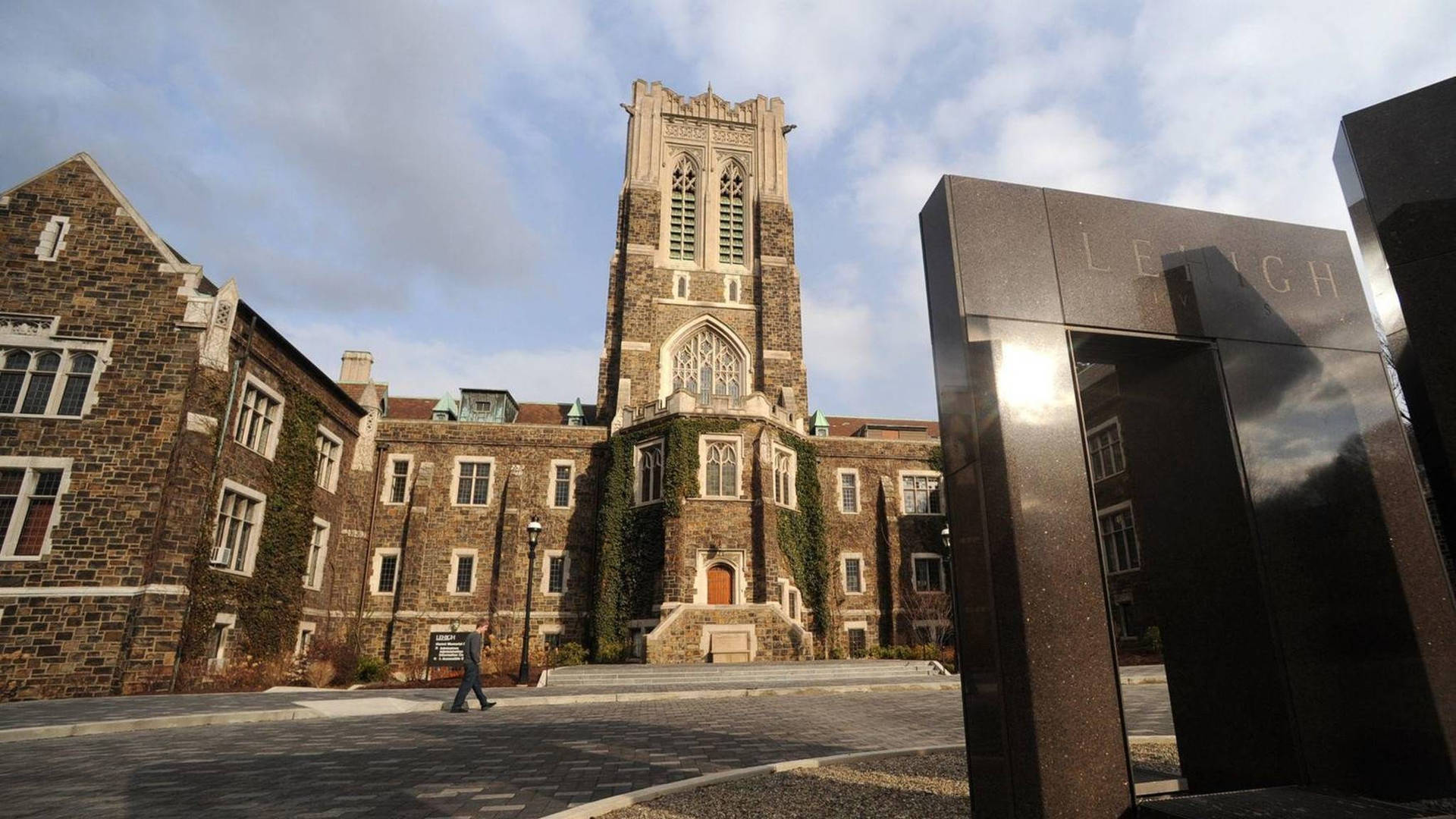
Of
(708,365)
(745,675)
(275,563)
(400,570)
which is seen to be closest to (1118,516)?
(745,675)

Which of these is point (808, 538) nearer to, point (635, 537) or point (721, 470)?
point (721, 470)

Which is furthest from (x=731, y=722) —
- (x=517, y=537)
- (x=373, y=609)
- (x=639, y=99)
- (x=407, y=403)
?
(x=639, y=99)

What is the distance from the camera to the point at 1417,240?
4.01 metres

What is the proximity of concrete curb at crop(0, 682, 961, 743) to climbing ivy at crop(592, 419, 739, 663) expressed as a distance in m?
9.95

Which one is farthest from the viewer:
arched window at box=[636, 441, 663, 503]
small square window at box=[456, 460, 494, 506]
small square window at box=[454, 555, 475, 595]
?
small square window at box=[456, 460, 494, 506]

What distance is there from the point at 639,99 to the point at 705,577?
26.7 metres

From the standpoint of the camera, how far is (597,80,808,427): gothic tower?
32781 mm

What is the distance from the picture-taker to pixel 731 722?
10086mm

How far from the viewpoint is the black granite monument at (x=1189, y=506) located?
4191 millimetres

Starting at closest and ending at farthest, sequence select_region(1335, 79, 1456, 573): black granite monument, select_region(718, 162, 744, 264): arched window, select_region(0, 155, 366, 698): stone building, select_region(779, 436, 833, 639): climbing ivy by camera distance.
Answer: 1. select_region(1335, 79, 1456, 573): black granite monument
2. select_region(0, 155, 366, 698): stone building
3. select_region(779, 436, 833, 639): climbing ivy
4. select_region(718, 162, 744, 264): arched window

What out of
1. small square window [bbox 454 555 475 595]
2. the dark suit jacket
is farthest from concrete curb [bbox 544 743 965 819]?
small square window [bbox 454 555 475 595]

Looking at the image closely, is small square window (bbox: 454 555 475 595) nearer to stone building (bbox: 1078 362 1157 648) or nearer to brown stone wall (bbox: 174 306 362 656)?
brown stone wall (bbox: 174 306 362 656)

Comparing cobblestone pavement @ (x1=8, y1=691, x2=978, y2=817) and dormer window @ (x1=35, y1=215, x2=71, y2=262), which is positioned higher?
dormer window @ (x1=35, y1=215, x2=71, y2=262)

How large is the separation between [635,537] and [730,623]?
17.7 ft
